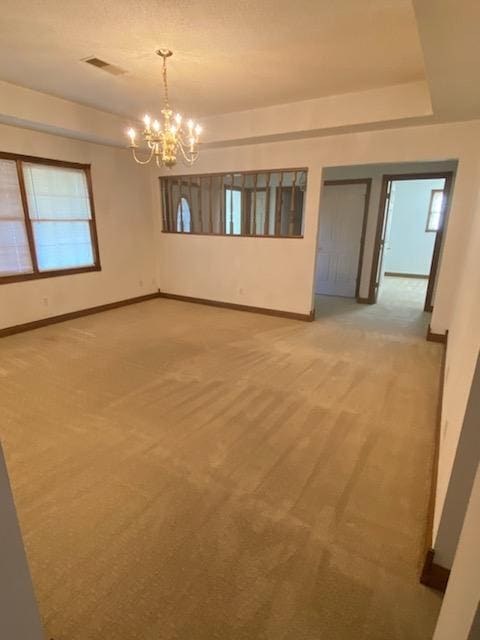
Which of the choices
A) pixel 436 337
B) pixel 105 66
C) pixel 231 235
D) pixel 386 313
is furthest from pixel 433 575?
pixel 231 235

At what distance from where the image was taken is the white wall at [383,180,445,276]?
868 centimetres

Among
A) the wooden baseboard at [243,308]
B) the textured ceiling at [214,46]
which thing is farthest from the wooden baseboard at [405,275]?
the textured ceiling at [214,46]

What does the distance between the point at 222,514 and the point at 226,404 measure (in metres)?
1.10

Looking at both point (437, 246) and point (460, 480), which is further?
point (437, 246)

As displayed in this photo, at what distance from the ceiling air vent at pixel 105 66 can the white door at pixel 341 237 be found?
13.8ft

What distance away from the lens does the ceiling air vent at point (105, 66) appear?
3059 millimetres

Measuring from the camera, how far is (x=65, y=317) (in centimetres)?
513

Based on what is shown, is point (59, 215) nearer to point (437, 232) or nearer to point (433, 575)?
point (433, 575)

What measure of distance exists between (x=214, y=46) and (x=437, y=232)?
4.59 meters

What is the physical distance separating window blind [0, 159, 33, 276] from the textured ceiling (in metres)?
1.14

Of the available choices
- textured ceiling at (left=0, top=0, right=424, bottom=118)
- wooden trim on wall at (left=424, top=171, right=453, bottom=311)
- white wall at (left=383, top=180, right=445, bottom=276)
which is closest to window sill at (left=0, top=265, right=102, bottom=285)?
textured ceiling at (left=0, top=0, right=424, bottom=118)

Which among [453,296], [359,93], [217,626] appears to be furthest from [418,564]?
[359,93]

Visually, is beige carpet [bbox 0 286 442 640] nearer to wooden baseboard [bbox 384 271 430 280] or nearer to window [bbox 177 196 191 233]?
window [bbox 177 196 191 233]

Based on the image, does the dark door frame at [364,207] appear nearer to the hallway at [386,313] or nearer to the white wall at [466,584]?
the hallway at [386,313]
